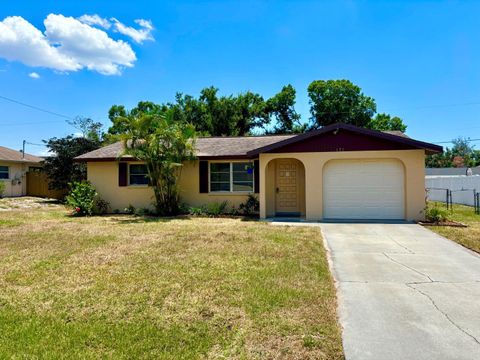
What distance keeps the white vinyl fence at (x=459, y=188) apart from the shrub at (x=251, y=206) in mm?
11409

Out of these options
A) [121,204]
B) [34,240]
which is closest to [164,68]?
[121,204]

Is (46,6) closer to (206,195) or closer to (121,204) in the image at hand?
(121,204)

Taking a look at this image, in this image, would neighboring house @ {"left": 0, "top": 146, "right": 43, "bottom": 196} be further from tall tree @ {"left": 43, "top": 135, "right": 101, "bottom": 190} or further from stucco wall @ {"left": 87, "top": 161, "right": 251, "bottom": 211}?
stucco wall @ {"left": 87, "top": 161, "right": 251, "bottom": 211}

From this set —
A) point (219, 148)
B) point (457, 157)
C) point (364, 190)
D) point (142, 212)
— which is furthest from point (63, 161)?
point (457, 157)

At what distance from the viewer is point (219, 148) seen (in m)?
15.3

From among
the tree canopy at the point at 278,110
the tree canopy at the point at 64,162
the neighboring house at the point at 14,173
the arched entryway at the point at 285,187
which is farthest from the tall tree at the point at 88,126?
the arched entryway at the point at 285,187

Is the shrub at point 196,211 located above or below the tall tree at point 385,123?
below

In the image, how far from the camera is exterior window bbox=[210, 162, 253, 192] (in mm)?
14539

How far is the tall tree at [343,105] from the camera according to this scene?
34.9m

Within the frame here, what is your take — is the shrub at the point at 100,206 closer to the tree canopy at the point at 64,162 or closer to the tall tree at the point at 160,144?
the tall tree at the point at 160,144

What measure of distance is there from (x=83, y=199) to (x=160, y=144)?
4.56m

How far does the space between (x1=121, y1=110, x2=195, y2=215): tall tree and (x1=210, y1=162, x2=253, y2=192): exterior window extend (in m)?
1.58

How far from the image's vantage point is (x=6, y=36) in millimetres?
16938

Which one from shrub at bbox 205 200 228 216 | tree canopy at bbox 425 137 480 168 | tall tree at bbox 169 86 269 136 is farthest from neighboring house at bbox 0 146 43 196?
tree canopy at bbox 425 137 480 168
